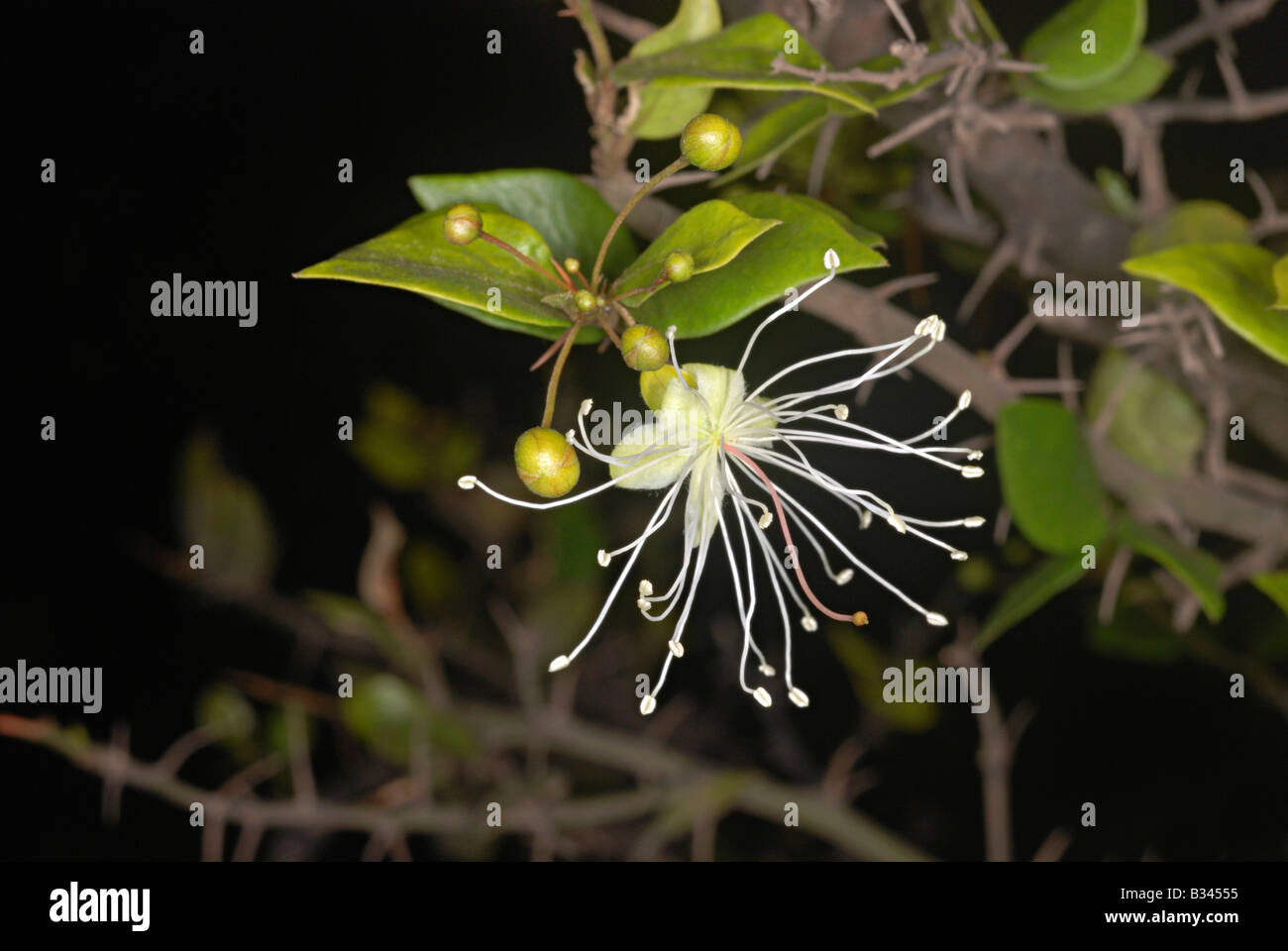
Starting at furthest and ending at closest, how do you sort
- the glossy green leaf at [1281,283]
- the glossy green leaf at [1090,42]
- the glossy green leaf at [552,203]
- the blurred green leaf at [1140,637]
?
the blurred green leaf at [1140,637]
the glossy green leaf at [1090,42]
the glossy green leaf at [552,203]
the glossy green leaf at [1281,283]

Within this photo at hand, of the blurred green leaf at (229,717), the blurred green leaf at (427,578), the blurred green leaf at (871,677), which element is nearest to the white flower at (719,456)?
the blurred green leaf at (871,677)

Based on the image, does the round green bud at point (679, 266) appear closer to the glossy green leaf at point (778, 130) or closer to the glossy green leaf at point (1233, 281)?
the glossy green leaf at point (778, 130)

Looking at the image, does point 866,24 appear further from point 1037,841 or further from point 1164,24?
point 1037,841

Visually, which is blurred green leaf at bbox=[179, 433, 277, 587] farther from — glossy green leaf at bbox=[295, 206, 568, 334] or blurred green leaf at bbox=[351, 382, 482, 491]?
glossy green leaf at bbox=[295, 206, 568, 334]

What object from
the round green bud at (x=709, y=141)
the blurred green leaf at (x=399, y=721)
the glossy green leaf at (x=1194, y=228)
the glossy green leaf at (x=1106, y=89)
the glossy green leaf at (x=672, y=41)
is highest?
the glossy green leaf at (x=1106, y=89)

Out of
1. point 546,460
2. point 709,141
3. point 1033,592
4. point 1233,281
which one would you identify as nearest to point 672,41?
point 709,141

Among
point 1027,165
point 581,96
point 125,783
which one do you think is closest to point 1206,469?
point 1027,165
